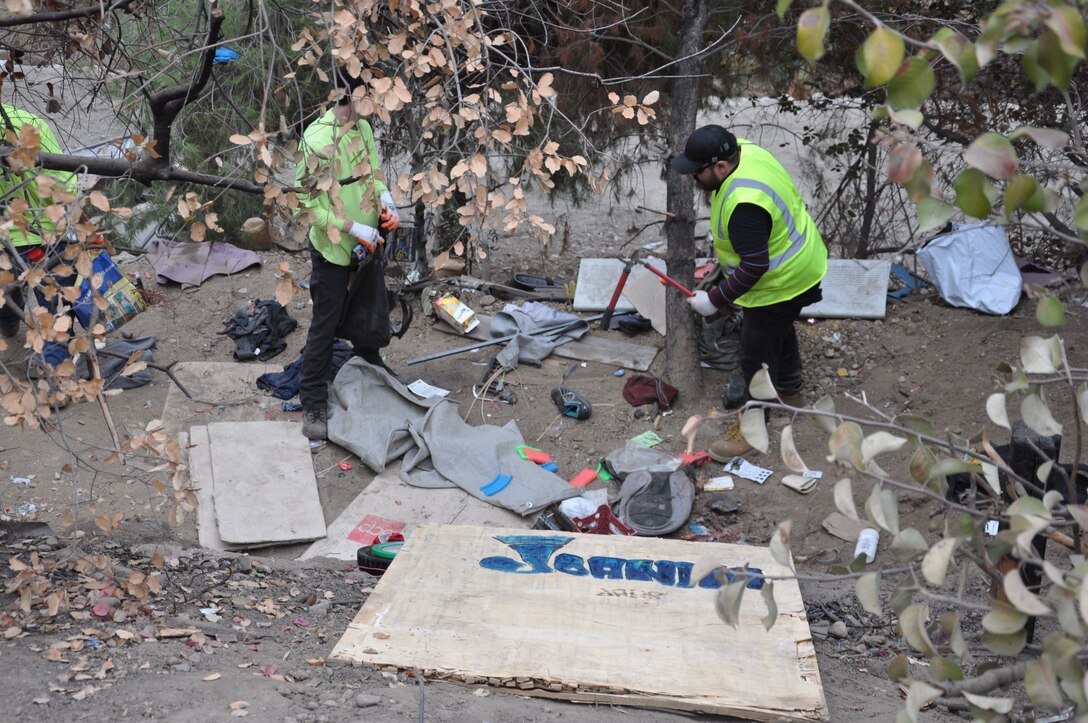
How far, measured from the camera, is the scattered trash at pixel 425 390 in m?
5.69

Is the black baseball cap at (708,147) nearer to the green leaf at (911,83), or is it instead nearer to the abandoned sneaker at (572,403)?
the abandoned sneaker at (572,403)

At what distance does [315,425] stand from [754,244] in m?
2.53

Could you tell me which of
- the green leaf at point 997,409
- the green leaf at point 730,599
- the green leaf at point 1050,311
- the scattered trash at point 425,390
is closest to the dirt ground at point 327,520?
the scattered trash at point 425,390

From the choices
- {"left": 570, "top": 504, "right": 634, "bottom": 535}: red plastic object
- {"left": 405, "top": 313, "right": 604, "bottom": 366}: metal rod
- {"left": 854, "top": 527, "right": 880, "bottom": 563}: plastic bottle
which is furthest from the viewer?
{"left": 405, "top": 313, "right": 604, "bottom": 366}: metal rod

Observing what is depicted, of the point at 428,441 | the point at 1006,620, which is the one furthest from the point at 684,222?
the point at 1006,620

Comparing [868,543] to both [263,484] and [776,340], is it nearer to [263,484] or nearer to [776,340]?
[776,340]

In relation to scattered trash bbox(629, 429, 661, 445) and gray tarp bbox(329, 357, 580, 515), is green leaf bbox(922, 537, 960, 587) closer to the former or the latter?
gray tarp bbox(329, 357, 580, 515)

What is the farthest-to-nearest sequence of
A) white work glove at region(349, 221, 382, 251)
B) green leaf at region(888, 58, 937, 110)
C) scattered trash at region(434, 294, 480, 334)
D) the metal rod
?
1. scattered trash at region(434, 294, 480, 334)
2. the metal rod
3. white work glove at region(349, 221, 382, 251)
4. green leaf at region(888, 58, 937, 110)

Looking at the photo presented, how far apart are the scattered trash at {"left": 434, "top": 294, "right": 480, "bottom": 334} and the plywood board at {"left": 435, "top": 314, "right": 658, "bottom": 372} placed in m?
0.05

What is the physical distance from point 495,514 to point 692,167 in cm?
198

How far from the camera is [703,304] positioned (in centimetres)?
523

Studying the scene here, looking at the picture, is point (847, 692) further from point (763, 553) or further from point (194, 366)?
point (194, 366)

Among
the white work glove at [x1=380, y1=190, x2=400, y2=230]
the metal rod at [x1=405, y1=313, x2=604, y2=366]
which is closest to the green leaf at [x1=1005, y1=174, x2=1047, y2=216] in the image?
the white work glove at [x1=380, y1=190, x2=400, y2=230]

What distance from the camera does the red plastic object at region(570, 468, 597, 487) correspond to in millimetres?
5172
